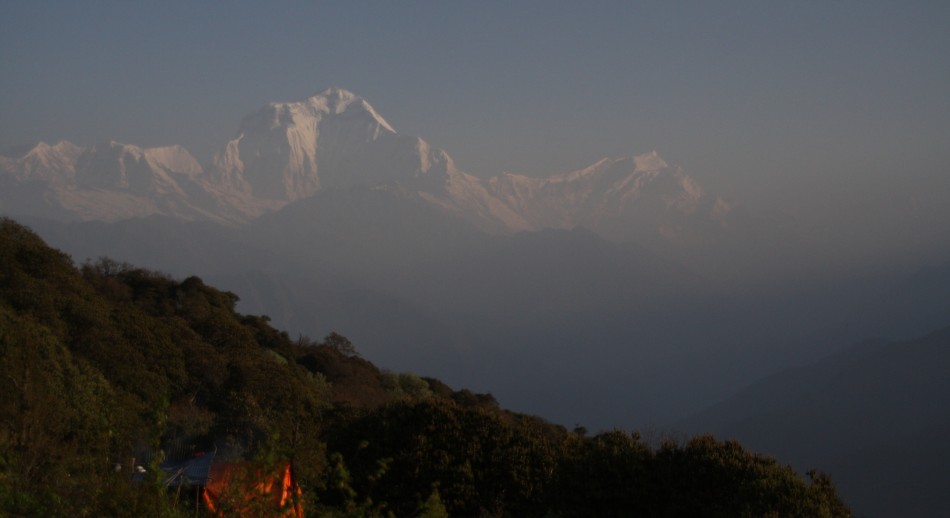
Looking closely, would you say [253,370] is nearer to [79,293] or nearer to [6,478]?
Result: [79,293]

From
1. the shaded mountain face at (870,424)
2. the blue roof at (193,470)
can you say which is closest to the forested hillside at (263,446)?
the blue roof at (193,470)

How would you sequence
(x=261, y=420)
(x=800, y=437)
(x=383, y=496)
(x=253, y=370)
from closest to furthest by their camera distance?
(x=383, y=496), (x=261, y=420), (x=253, y=370), (x=800, y=437)

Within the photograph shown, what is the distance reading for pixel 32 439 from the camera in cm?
1331

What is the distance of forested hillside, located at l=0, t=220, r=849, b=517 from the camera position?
10.3 m

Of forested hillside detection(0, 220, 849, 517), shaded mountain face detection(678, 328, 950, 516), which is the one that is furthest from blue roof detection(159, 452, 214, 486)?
shaded mountain face detection(678, 328, 950, 516)

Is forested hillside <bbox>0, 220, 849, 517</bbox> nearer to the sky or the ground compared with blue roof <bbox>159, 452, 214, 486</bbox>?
nearer to the sky

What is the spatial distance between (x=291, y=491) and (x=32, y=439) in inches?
260

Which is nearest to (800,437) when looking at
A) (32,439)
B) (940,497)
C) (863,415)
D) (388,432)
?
(863,415)

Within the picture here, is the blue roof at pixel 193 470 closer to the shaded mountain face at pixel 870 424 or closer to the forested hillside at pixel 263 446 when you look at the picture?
the forested hillside at pixel 263 446

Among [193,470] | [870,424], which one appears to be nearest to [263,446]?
[193,470]

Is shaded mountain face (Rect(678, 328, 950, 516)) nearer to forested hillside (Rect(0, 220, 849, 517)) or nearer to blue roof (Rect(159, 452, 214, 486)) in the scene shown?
forested hillside (Rect(0, 220, 849, 517))

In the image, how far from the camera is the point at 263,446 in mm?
9414

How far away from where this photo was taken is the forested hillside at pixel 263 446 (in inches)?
404

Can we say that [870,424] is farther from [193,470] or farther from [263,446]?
[263,446]
